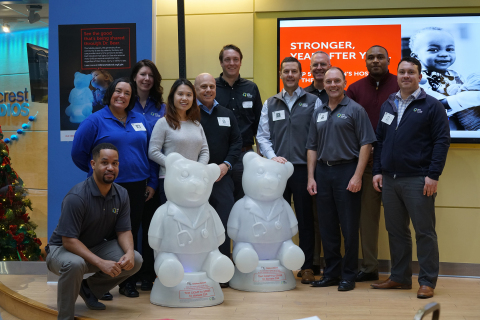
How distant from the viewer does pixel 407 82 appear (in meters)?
3.52

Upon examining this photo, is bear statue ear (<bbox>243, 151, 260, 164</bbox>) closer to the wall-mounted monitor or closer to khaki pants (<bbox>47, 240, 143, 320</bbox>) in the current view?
khaki pants (<bbox>47, 240, 143, 320</bbox>)

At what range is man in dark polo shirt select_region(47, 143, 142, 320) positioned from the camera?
285 cm

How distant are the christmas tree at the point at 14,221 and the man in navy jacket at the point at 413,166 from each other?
321cm

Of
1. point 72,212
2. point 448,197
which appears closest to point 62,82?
point 72,212

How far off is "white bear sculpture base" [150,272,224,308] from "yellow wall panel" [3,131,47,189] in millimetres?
1859

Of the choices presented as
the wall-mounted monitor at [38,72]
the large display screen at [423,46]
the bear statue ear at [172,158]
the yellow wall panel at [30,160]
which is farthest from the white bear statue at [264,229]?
the wall-mounted monitor at [38,72]

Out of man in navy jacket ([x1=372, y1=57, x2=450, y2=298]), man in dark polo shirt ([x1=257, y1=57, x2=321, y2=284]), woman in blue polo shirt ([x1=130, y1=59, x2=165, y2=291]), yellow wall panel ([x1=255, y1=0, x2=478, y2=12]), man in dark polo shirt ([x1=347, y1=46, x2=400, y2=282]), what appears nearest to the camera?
man in navy jacket ([x1=372, y1=57, x2=450, y2=298])

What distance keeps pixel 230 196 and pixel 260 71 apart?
1.48 m

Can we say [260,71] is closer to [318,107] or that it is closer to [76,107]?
[318,107]

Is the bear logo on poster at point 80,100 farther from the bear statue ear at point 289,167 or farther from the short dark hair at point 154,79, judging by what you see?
the bear statue ear at point 289,167

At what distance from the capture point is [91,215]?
9.68 feet

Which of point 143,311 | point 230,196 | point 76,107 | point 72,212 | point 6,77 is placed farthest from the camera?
point 6,77

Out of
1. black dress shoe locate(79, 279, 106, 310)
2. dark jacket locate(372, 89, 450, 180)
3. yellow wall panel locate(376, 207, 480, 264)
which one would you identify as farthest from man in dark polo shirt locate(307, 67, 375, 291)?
black dress shoe locate(79, 279, 106, 310)

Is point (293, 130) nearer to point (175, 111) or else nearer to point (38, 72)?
point (175, 111)
